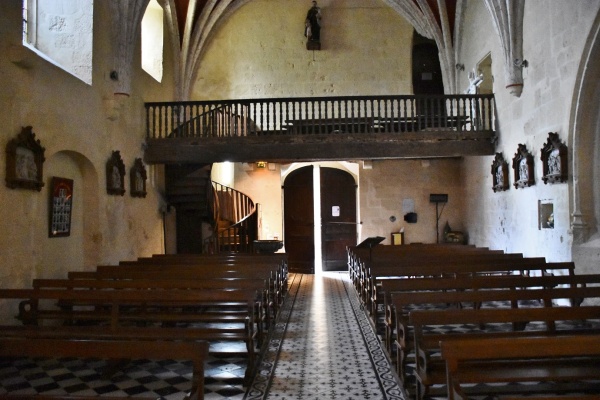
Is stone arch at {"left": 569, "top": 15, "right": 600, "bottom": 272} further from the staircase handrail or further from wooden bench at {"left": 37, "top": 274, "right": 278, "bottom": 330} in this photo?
the staircase handrail

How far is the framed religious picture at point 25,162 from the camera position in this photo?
6.46m

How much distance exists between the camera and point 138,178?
10.9 m

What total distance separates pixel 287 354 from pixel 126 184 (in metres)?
6.31

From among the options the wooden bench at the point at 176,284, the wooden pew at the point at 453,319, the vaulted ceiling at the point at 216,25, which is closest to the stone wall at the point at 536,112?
the vaulted ceiling at the point at 216,25

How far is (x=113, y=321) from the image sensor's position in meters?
5.06

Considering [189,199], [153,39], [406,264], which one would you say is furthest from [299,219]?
[406,264]

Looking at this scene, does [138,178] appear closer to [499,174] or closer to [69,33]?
[69,33]

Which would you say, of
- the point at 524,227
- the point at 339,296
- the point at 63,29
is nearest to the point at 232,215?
the point at 339,296

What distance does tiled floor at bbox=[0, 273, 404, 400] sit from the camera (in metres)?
4.49

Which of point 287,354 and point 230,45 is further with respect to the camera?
point 230,45

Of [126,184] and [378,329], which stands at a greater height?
[126,184]

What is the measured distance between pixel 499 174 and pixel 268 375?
8189 mm

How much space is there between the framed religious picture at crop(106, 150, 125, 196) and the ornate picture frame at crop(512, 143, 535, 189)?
8229 millimetres

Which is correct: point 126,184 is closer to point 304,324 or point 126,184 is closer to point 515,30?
point 304,324
